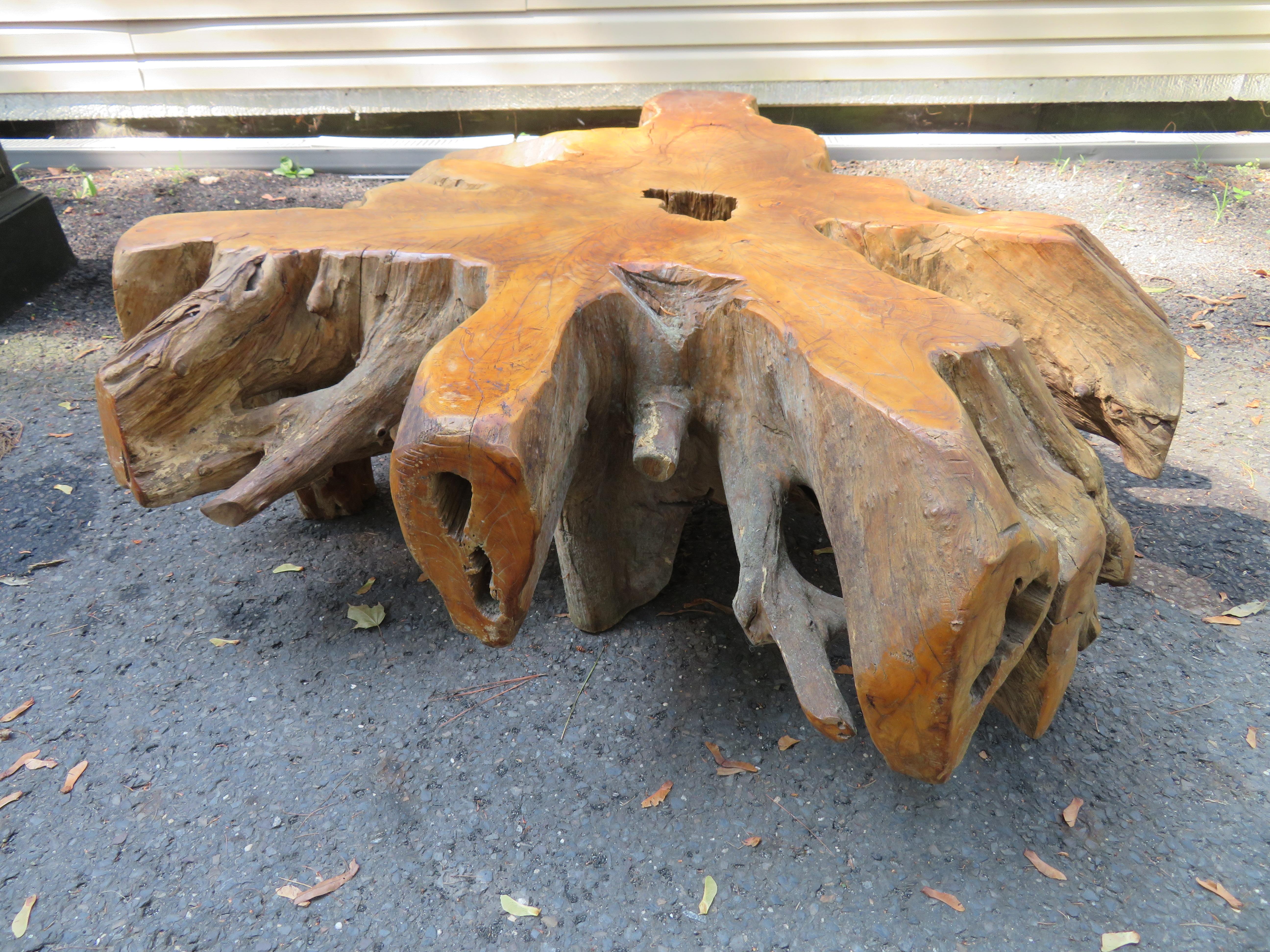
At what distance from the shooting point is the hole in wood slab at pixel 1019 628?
1.37m

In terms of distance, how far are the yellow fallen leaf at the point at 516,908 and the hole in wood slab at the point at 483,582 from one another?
51 centimetres

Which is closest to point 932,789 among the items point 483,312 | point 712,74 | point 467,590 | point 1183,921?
point 1183,921

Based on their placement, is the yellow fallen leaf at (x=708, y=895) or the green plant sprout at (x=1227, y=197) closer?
the yellow fallen leaf at (x=708, y=895)

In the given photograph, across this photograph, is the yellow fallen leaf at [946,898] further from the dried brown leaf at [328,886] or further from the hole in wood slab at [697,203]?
the hole in wood slab at [697,203]

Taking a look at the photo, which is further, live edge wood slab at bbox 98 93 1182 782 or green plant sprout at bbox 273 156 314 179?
green plant sprout at bbox 273 156 314 179

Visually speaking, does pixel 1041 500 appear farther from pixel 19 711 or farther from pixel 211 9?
pixel 211 9

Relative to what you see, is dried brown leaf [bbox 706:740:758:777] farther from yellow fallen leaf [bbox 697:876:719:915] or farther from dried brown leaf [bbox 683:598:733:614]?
dried brown leaf [bbox 683:598:733:614]

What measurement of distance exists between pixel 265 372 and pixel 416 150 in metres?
3.24

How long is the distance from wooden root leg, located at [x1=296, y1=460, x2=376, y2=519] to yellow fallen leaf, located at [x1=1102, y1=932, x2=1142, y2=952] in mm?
2036

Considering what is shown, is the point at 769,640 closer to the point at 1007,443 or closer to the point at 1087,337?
the point at 1007,443

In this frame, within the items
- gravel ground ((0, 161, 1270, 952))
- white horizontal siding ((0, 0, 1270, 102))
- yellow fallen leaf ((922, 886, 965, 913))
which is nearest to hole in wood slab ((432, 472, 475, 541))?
gravel ground ((0, 161, 1270, 952))

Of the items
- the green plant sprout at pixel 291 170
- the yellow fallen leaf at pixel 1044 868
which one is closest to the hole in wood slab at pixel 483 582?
the yellow fallen leaf at pixel 1044 868

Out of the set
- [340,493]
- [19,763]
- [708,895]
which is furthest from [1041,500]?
[19,763]

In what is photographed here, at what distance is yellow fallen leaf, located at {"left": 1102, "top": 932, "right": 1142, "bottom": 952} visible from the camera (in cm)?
143
